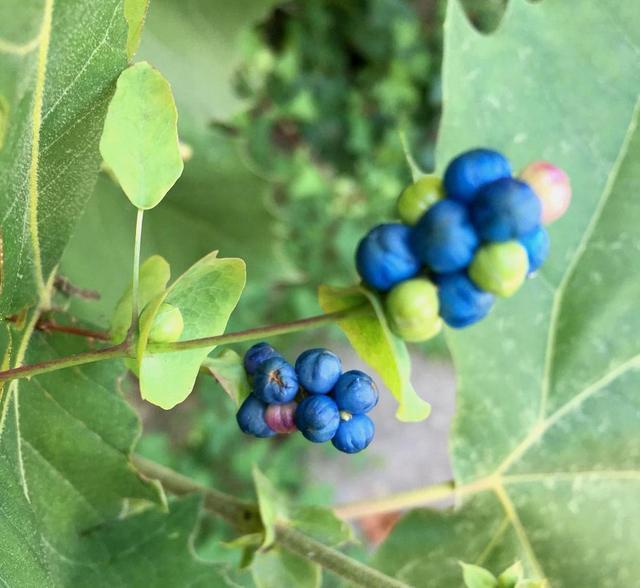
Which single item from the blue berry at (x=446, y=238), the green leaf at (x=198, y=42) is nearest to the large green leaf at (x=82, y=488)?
the blue berry at (x=446, y=238)

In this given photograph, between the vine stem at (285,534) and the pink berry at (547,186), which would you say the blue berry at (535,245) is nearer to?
the pink berry at (547,186)

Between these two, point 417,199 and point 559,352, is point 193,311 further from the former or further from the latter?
point 559,352

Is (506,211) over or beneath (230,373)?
over

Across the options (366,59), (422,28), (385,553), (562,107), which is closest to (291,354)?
(366,59)

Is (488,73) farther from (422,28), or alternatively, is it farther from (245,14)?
(422,28)

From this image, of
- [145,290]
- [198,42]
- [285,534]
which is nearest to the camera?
[145,290]

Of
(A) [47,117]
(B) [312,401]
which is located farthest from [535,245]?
(A) [47,117]

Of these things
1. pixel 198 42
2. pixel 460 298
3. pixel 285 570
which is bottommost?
pixel 285 570
